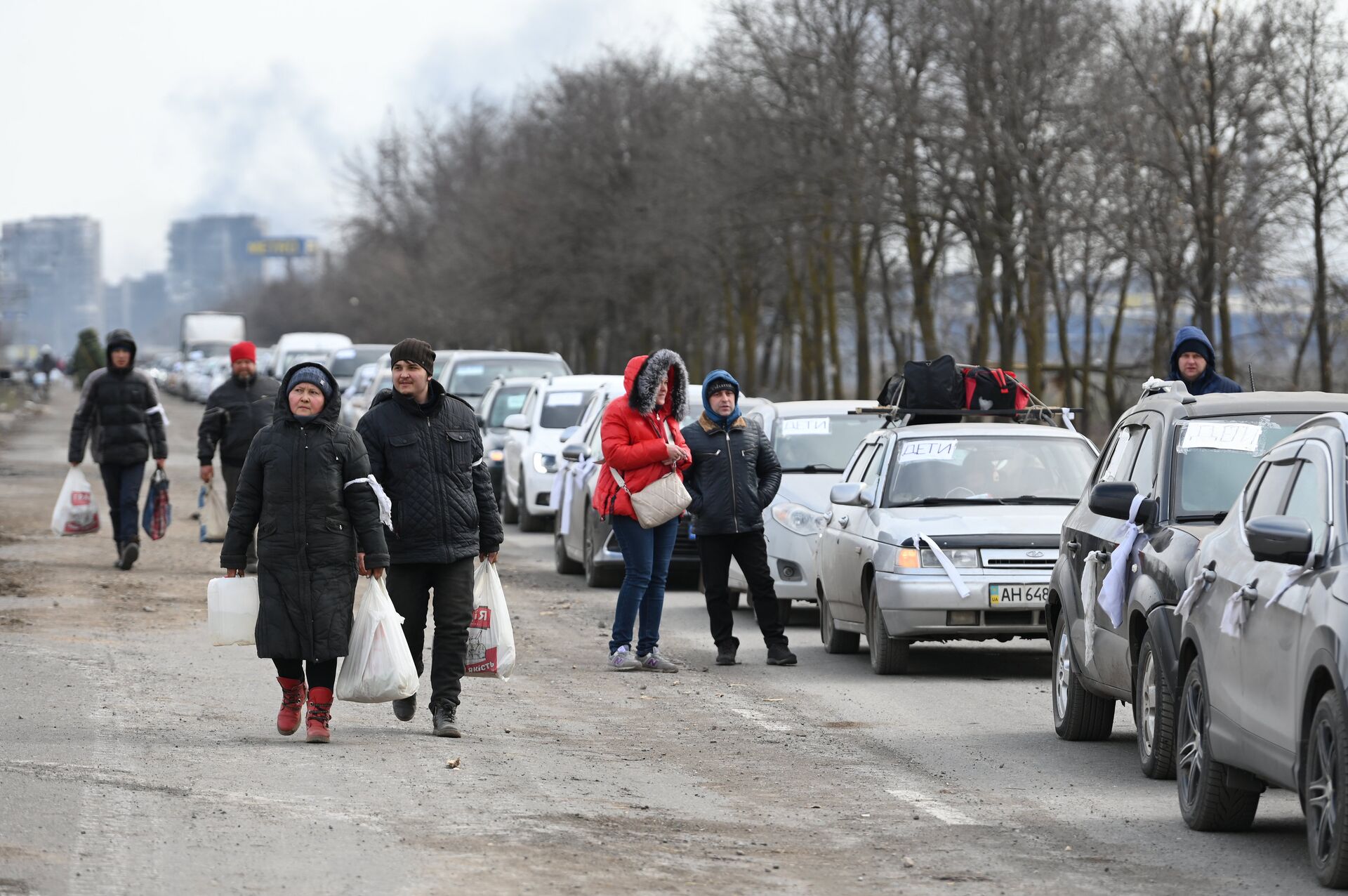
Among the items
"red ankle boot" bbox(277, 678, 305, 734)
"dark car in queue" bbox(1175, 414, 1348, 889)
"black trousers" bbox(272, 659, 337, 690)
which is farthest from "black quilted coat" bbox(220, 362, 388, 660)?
Result: "dark car in queue" bbox(1175, 414, 1348, 889)

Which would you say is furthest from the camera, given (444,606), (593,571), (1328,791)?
(593,571)

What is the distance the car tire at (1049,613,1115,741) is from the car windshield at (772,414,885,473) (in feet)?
19.9

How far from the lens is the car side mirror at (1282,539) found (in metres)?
6.39

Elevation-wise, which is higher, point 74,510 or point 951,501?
point 951,501

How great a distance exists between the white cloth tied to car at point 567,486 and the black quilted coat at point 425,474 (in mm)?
8621

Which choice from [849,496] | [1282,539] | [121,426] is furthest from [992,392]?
[1282,539]

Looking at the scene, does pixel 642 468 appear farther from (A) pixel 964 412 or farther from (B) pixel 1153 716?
(B) pixel 1153 716

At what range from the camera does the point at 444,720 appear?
31.8 feet

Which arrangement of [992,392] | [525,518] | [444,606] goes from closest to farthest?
1. [444,606]
2. [992,392]
3. [525,518]

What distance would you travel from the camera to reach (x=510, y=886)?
6.43 m

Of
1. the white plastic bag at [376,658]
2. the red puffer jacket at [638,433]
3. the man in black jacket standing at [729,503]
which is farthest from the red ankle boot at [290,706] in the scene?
the man in black jacket standing at [729,503]

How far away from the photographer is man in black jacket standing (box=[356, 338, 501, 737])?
31.3 ft

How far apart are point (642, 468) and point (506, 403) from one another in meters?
14.8

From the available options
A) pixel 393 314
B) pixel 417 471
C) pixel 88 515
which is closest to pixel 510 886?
pixel 417 471
